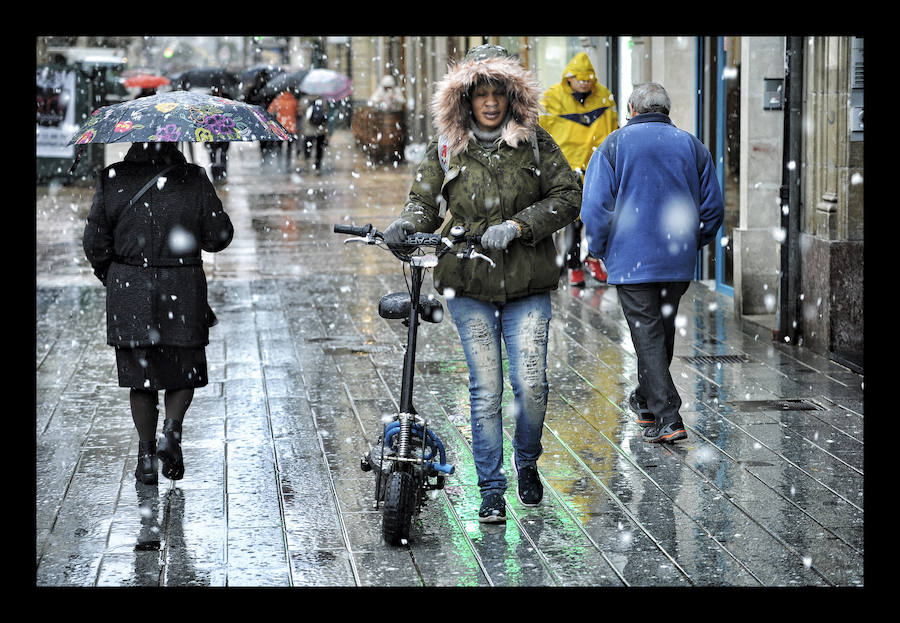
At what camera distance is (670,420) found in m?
7.14

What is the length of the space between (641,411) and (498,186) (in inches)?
89.2

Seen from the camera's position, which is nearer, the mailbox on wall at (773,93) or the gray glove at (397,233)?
the gray glove at (397,233)

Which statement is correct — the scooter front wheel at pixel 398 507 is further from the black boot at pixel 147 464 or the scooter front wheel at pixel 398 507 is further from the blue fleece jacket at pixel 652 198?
the blue fleece jacket at pixel 652 198

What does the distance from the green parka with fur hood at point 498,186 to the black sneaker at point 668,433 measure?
1.64 metres

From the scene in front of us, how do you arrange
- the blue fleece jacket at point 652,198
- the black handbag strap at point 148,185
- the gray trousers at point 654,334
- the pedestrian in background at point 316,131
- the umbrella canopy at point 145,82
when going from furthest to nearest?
the umbrella canopy at point 145,82 < the pedestrian in background at point 316,131 < the gray trousers at point 654,334 < the blue fleece jacket at point 652,198 < the black handbag strap at point 148,185

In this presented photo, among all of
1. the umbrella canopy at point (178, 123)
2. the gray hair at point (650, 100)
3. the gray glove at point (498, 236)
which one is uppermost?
the gray hair at point (650, 100)

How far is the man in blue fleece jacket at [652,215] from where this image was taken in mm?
7098

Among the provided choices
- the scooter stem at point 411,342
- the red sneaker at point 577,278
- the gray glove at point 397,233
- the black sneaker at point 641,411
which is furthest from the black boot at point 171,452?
the red sneaker at point 577,278

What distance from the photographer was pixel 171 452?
6309mm

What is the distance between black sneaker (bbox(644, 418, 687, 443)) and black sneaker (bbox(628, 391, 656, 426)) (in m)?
0.26

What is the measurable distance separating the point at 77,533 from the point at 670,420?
9.87 ft

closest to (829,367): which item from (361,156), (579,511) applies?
(579,511)
